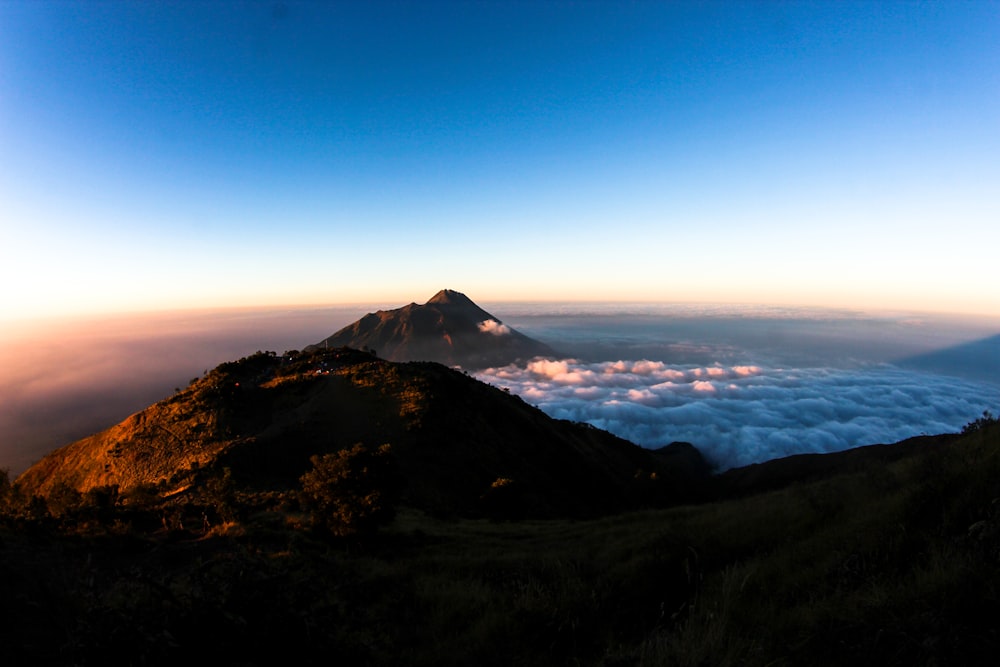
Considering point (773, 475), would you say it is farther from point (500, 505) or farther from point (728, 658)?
point (728, 658)

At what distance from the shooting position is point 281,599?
13.6ft

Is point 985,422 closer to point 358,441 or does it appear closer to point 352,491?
point 352,491

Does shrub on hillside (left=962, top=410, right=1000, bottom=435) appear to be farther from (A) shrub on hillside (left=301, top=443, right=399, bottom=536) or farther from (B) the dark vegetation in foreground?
(A) shrub on hillside (left=301, top=443, right=399, bottom=536)

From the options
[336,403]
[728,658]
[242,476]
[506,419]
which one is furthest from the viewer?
[506,419]

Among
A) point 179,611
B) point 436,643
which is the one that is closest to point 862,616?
point 436,643

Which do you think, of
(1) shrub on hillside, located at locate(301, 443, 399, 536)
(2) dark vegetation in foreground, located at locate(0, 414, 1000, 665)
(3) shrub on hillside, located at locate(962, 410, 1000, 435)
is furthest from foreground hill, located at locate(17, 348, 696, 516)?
(3) shrub on hillside, located at locate(962, 410, 1000, 435)

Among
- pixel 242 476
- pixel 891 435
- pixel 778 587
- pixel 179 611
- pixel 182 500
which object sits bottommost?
pixel 891 435

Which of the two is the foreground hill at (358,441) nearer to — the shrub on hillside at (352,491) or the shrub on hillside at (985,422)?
the shrub on hillside at (352,491)

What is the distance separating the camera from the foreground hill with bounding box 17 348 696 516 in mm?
34250

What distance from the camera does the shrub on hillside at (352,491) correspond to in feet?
56.4

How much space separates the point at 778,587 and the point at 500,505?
29032mm

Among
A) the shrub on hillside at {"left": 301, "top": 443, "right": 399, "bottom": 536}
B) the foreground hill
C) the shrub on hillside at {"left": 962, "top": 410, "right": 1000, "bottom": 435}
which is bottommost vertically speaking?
the foreground hill

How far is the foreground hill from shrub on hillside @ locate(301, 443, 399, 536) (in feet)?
34.6

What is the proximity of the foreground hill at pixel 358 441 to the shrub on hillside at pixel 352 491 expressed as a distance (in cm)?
1055
